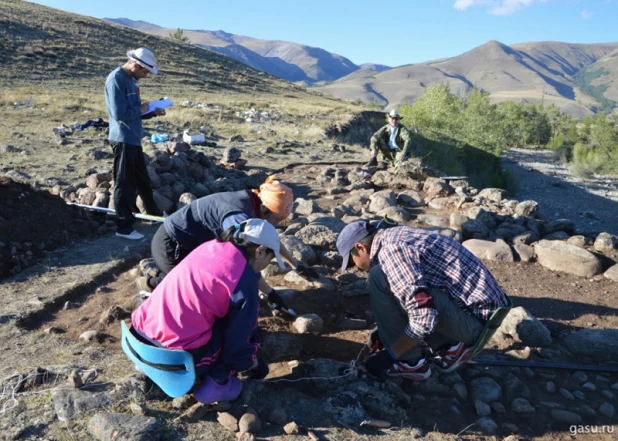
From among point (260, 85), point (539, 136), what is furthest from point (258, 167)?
point (539, 136)

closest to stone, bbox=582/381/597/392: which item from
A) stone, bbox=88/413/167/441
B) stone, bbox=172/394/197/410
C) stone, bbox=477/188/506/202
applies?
stone, bbox=172/394/197/410

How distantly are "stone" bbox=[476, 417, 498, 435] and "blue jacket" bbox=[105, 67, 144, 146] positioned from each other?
4239 mm

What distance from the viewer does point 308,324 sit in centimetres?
392

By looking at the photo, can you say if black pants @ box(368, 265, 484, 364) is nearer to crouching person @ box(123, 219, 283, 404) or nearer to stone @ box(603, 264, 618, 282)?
crouching person @ box(123, 219, 283, 404)

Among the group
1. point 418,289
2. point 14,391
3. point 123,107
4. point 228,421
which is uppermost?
point 123,107

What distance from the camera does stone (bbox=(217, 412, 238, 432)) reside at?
2668mm

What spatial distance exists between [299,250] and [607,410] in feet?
9.68

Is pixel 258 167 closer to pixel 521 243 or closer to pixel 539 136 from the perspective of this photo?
pixel 521 243

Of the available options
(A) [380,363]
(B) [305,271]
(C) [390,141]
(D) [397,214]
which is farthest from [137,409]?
(C) [390,141]

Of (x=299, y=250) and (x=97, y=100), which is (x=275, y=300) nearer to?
(x=299, y=250)

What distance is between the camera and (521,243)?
19.8 ft

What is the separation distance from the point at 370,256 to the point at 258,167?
25.2ft

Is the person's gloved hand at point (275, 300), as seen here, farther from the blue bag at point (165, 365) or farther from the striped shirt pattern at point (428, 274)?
the blue bag at point (165, 365)

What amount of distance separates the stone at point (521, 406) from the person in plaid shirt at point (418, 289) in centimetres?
42
